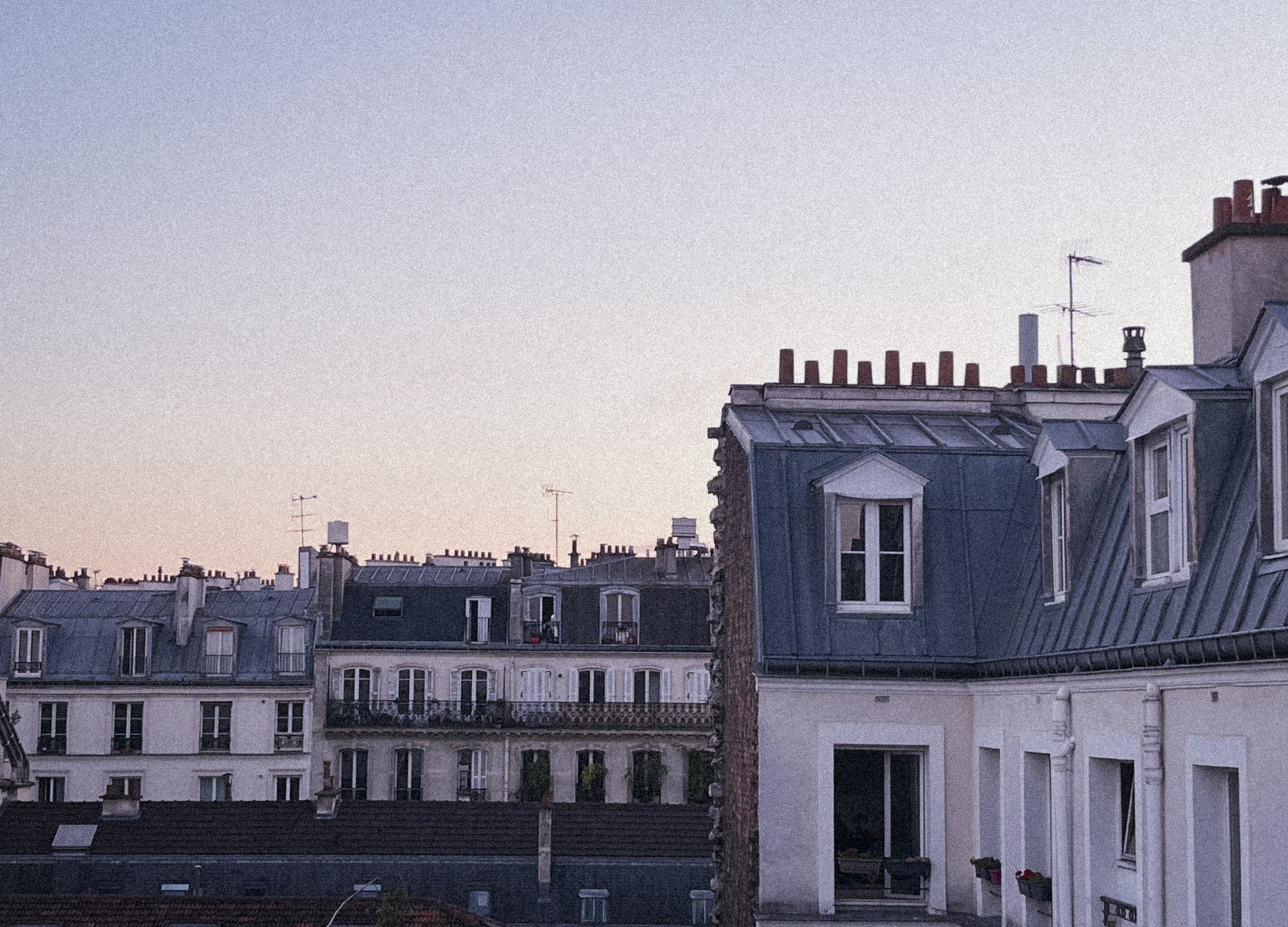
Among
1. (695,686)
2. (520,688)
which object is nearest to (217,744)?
(520,688)

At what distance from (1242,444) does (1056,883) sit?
4121mm

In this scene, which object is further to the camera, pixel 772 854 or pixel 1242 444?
pixel 772 854

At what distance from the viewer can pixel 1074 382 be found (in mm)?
20234

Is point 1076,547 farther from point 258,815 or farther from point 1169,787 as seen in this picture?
point 258,815

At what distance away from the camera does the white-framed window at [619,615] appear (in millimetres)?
53531

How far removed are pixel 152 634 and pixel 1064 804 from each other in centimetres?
4518

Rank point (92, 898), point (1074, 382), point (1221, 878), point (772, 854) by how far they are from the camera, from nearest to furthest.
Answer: point (1221, 878), point (772, 854), point (1074, 382), point (92, 898)

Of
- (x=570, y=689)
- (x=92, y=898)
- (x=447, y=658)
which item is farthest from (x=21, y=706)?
(x=92, y=898)

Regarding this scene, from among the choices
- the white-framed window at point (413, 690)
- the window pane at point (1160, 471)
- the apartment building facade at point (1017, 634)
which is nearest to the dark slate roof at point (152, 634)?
the white-framed window at point (413, 690)

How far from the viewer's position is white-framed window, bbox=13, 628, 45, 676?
5391cm

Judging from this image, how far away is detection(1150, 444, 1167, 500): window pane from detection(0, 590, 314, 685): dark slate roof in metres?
43.3

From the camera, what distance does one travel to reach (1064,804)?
532 inches

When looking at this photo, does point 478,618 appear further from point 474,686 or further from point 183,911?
point 183,911

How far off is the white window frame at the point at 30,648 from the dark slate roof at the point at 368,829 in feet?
57.6
